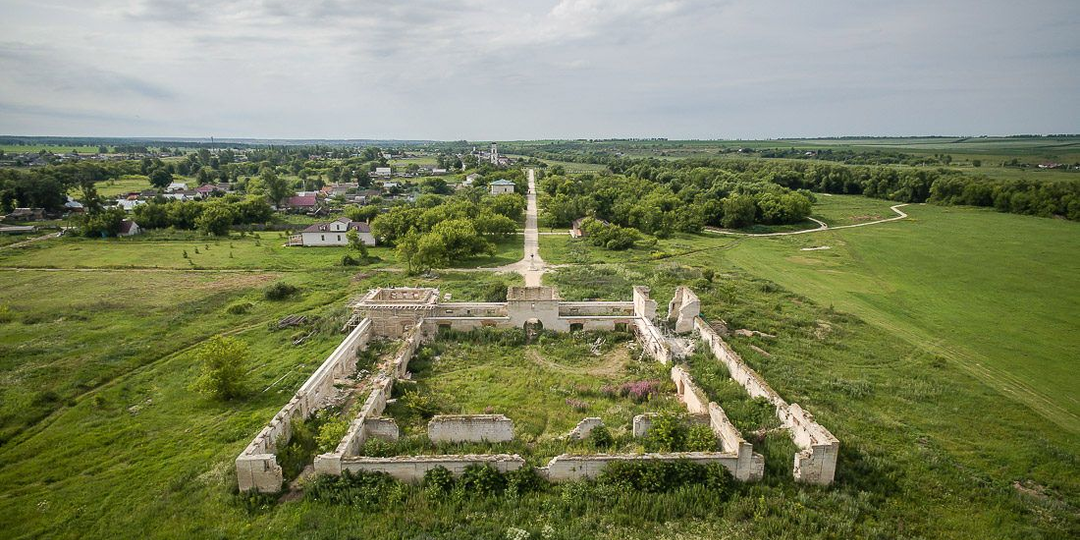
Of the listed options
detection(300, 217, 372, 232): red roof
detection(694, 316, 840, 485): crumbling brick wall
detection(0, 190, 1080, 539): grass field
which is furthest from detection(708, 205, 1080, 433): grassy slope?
detection(300, 217, 372, 232): red roof

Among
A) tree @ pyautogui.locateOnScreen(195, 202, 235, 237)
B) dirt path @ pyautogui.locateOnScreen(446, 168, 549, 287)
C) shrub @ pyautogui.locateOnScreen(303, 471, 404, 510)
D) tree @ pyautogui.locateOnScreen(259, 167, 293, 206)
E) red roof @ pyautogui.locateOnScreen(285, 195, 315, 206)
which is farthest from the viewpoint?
red roof @ pyautogui.locateOnScreen(285, 195, 315, 206)

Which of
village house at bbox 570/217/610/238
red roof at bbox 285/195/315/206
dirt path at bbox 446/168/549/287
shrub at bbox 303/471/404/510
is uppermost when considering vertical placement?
red roof at bbox 285/195/315/206

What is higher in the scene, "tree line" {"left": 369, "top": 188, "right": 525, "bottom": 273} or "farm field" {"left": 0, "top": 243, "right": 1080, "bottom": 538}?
"tree line" {"left": 369, "top": 188, "right": 525, "bottom": 273}

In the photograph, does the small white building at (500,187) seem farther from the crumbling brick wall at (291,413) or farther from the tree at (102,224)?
the crumbling brick wall at (291,413)

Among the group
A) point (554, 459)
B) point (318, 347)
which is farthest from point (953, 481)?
point (318, 347)

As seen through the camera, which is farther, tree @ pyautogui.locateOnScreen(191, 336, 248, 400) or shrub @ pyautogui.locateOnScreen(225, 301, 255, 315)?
shrub @ pyautogui.locateOnScreen(225, 301, 255, 315)

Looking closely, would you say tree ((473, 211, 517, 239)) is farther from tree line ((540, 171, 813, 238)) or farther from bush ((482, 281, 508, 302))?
bush ((482, 281, 508, 302))

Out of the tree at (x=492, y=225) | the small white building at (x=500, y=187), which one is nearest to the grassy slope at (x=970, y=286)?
the tree at (x=492, y=225)
